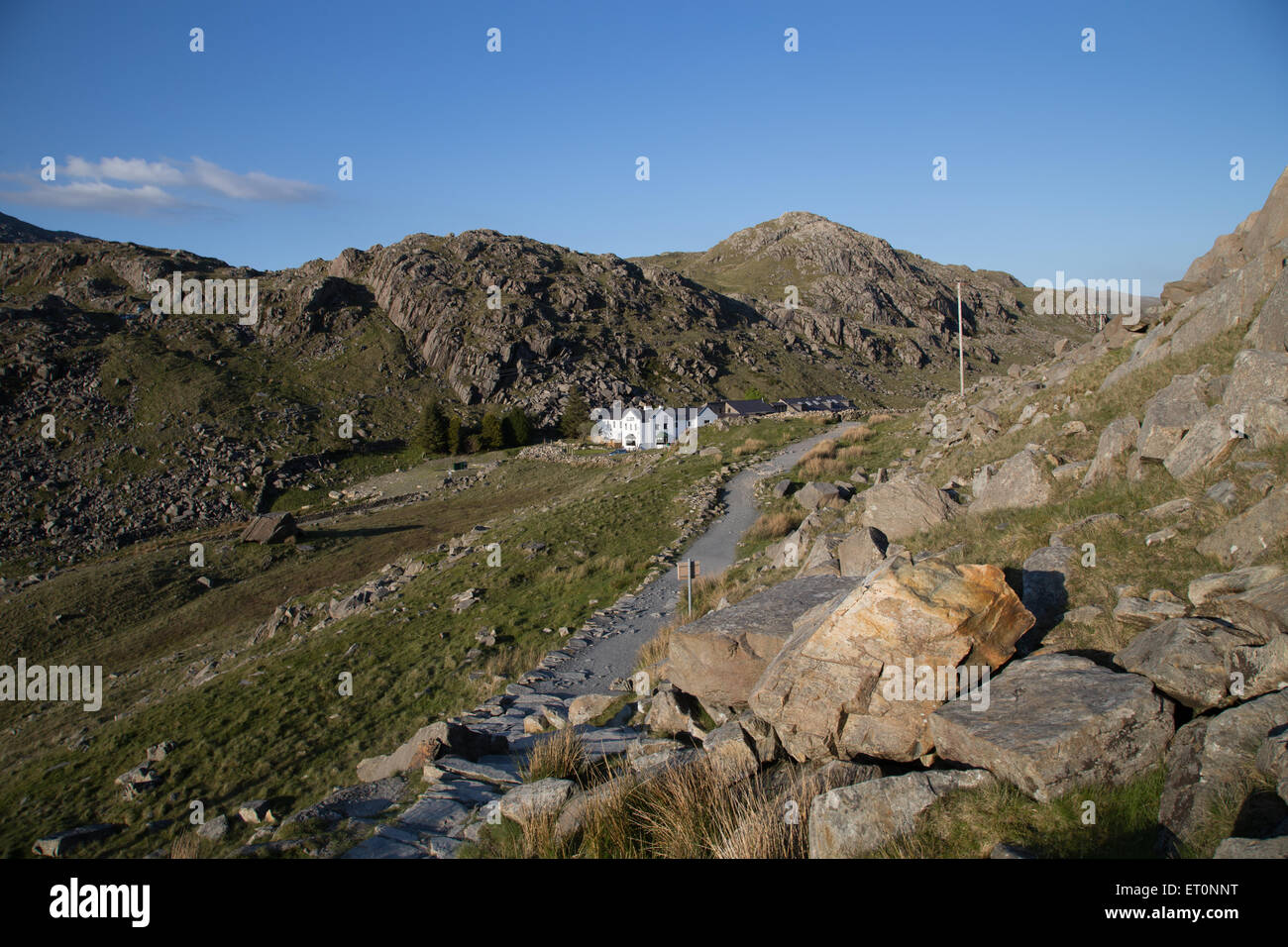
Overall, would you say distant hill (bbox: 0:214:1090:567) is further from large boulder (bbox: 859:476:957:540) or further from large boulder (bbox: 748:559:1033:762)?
large boulder (bbox: 748:559:1033:762)

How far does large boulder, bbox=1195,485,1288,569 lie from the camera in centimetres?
737

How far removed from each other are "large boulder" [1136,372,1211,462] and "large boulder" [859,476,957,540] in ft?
11.8

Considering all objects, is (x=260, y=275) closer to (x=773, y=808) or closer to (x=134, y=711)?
(x=134, y=711)

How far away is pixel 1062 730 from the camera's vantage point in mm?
5480

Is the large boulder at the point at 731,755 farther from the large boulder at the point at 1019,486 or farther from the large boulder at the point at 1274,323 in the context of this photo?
the large boulder at the point at 1274,323

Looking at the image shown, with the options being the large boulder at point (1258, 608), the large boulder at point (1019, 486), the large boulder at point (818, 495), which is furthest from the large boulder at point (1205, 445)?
the large boulder at point (818, 495)

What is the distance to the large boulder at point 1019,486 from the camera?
12.4 metres

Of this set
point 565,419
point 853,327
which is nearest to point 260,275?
point 565,419

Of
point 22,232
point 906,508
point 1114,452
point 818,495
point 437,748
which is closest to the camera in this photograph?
point 437,748

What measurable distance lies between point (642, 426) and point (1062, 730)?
5994 centimetres

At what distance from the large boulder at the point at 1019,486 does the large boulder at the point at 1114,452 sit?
0.70m

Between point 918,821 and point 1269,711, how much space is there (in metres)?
2.89

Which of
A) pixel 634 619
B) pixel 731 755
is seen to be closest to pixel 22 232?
pixel 634 619

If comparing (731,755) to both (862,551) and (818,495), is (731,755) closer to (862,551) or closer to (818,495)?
(862,551)
